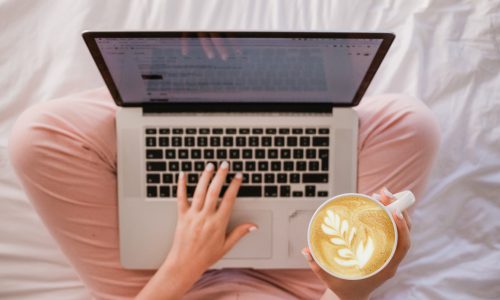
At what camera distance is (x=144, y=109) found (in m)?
0.95

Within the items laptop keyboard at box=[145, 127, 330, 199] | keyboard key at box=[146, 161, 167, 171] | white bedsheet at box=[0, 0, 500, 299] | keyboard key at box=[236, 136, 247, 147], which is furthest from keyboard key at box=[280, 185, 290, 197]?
white bedsheet at box=[0, 0, 500, 299]

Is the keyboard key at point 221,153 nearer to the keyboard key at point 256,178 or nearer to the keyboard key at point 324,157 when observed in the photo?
the keyboard key at point 256,178

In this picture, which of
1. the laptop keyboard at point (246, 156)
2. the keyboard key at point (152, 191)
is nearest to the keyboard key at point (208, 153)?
the laptop keyboard at point (246, 156)

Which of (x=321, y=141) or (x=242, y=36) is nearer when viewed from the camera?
(x=242, y=36)

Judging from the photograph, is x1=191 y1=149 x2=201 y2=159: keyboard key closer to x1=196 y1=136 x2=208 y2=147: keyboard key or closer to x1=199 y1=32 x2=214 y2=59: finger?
x1=196 y1=136 x2=208 y2=147: keyboard key

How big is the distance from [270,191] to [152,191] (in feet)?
0.67

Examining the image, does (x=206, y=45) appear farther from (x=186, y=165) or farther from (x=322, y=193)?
(x=322, y=193)

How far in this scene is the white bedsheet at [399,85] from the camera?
43.5 inches

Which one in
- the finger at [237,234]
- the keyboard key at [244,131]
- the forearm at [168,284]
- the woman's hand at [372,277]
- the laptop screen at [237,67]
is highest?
the laptop screen at [237,67]

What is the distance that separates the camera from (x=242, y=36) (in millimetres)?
816

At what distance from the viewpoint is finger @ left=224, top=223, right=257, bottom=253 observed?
96 centimetres

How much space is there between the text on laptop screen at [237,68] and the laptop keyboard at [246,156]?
58 millimetres

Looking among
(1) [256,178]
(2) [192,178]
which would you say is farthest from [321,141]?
(2) [192,178]

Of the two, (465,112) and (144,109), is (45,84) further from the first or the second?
(465,112)
